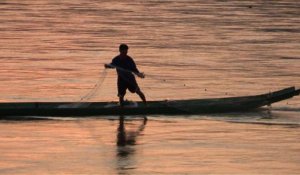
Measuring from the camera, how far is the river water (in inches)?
730

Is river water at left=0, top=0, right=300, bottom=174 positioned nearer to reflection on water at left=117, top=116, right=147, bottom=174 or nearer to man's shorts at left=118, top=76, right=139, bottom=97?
reflection on water at left=117, top=116, right=147, bottom=174

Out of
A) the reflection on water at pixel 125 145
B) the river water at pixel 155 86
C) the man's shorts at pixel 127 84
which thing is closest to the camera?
the reflection on water at pixel 125 145

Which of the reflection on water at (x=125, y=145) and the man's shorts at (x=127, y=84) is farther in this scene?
the man's shorts at (x=127, y=84)

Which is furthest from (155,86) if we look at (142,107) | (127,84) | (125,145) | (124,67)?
(125,145)

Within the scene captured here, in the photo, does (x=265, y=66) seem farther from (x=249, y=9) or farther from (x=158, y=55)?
(x=249, y=9)

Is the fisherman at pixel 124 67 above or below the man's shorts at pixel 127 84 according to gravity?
above

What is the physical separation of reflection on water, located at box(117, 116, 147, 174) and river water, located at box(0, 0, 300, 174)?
0.7 inches

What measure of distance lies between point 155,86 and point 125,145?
11.0 meters

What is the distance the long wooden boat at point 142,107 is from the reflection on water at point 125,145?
1.42 ft

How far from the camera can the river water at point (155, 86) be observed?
18.5 metres

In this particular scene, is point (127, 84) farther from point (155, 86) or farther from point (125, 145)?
point (155, 86)

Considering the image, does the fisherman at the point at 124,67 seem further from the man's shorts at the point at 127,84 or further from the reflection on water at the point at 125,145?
the reflection on water at the point at 125,145

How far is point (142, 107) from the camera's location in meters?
24.7

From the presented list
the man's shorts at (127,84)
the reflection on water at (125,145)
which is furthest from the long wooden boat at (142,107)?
the reflection on water at (125,145)
